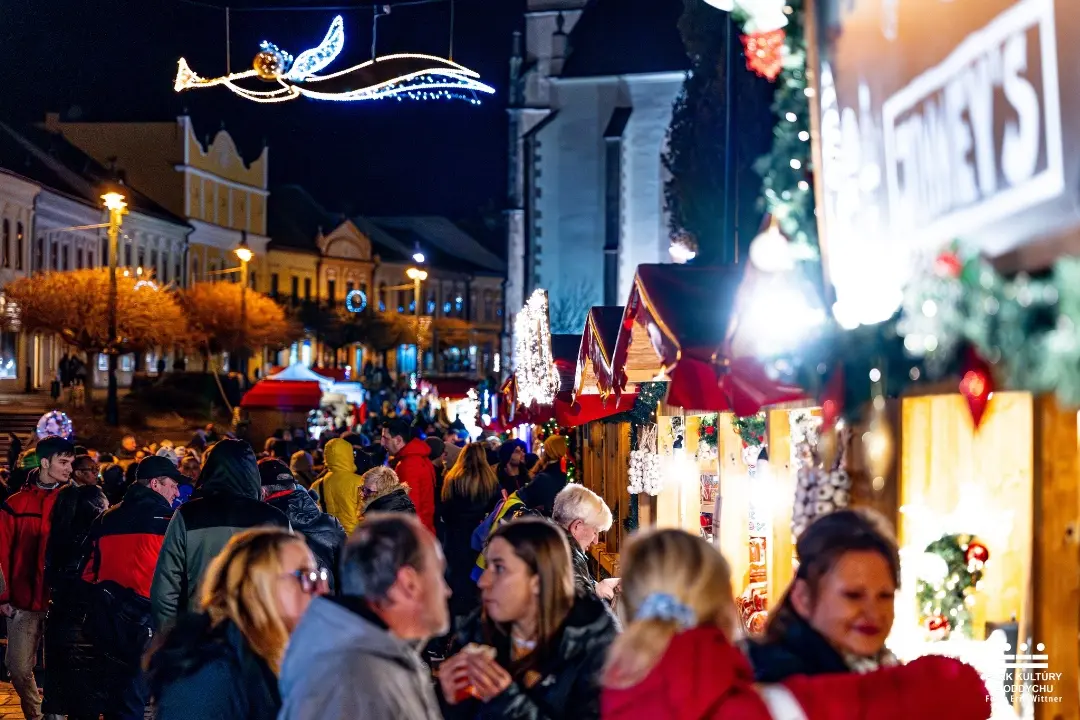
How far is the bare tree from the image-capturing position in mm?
46000

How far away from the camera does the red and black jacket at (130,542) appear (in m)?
8.20

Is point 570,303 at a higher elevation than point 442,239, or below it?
below

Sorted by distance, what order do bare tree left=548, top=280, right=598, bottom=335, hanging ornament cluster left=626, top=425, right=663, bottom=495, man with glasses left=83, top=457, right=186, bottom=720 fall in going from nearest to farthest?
1. man with glasses left=83, top=457, right=186, bottom=720
2. hanging ornament cluster left=626, top=425, right=663, bottom=495
3. bare tree left=548, top=280, right=598, bottom=335

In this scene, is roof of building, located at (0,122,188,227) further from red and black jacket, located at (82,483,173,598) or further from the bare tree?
red and black jacket, located at (82,483,173,598)

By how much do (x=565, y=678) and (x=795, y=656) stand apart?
1.13 m

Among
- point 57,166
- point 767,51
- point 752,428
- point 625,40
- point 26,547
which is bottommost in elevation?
point 26,547

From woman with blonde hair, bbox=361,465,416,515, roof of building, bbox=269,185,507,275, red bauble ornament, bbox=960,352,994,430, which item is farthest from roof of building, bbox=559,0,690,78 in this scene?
roof of building, bbox=269,185,507,275

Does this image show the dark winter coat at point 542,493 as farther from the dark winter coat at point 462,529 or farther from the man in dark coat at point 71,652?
the man in dark coat at point 71,652

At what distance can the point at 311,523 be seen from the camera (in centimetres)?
955

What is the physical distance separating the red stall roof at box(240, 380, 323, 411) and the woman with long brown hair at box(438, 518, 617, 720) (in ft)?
77.9

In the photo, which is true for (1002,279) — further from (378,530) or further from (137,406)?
(137,406)

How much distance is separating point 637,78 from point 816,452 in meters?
38.1

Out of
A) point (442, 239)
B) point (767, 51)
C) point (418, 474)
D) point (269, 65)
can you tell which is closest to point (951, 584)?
point (767, 51)

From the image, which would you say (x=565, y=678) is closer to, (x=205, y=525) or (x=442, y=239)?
(x=205, y=525)
